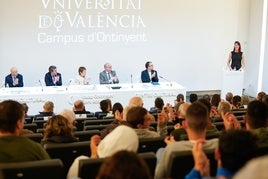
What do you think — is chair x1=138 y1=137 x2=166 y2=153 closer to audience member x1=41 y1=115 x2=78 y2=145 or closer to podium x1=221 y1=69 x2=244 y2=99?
audience member x1=41 y1=115 x2=78 y2=145

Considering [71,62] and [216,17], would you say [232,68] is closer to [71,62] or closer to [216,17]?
[216,17]

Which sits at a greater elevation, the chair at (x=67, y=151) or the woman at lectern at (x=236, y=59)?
the woman at lectern at (x=236, y=59)

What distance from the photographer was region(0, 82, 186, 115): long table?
9.67m

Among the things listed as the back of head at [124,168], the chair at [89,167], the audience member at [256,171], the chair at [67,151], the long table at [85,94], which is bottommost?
the long table at [85,94]

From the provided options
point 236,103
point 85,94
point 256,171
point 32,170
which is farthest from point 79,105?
point 256,171

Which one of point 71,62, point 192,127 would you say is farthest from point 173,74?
point 192,127

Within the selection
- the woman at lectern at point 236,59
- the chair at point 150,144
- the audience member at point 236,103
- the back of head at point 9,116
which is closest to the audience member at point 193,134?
the chair at point 150,144

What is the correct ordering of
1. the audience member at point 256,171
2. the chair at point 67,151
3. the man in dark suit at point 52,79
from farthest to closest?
the man in dark suit at point 52,79
the chair at point 67,151
the audience member at point 256,171

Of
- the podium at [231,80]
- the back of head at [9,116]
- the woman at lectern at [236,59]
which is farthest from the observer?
the woman at lectern at [236,59]

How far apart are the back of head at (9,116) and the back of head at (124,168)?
4.98 feet

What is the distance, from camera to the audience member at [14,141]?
3.00 meters

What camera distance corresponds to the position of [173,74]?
12.6 metres

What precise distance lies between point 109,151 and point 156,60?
30.9 feet

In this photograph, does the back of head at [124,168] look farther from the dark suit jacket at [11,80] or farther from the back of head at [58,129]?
the dark suit jacket at [11,80]
